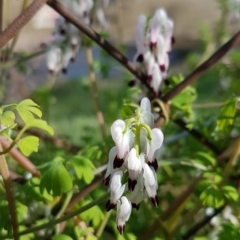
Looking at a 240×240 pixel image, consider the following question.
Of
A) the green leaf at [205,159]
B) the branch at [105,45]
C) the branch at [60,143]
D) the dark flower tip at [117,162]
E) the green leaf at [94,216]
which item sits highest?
the branch at [60,143]

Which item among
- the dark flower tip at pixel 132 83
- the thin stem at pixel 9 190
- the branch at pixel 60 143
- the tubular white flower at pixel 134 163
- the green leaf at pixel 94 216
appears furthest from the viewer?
the branch at pixel 60 143

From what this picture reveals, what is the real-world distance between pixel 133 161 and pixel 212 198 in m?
0.42

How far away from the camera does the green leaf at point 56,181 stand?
3.45 ft

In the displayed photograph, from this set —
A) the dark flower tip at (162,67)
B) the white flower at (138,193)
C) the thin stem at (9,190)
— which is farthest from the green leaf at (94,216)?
the dark flower tip at (162,67)

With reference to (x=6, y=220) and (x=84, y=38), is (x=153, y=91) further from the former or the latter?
(x=6, y=220)

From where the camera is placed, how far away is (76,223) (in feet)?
3.87

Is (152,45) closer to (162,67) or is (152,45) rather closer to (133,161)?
(162,67)

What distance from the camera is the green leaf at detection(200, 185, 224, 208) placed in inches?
45.7

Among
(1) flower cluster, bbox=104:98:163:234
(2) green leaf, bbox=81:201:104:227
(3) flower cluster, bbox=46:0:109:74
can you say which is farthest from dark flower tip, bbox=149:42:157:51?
(1) flower cluster, bbox=104:98:163:234

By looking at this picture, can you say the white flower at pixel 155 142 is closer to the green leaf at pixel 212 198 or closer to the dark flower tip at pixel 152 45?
the green leaf at pixel 212 198

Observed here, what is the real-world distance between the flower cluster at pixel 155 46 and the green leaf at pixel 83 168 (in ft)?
1.15

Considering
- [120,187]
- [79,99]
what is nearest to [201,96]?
[79,99]

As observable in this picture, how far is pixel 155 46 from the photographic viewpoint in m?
1.39

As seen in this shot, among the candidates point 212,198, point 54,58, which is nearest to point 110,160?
point 212,198
